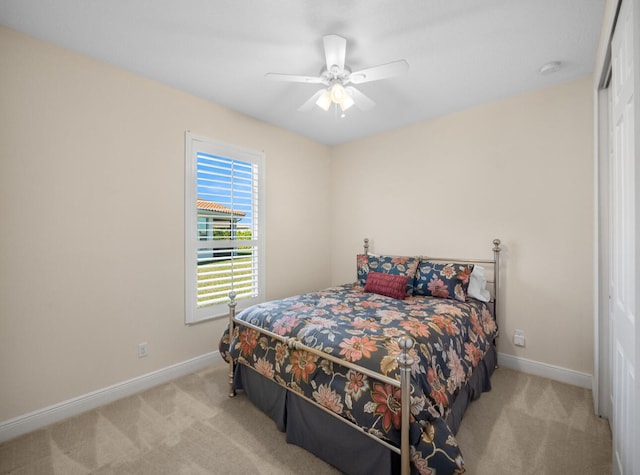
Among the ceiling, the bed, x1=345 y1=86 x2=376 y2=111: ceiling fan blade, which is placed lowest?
the bed

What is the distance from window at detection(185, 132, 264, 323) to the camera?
287cm

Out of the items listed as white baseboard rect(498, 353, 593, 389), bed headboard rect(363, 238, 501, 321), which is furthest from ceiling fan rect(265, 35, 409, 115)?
white baseboard rect(498, 353, 593, 389)

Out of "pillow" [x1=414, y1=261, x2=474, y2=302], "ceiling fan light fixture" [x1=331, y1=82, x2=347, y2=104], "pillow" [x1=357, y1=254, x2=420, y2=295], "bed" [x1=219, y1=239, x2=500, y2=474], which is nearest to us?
"bed" [x1=219, y1=239, x2=500, y2=474]

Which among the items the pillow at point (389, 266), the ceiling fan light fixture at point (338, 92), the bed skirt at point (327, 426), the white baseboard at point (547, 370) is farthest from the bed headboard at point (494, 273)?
the ceiling fan light fixture at point (338, 92)

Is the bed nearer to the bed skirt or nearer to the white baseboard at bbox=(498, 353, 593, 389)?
the bed skirt

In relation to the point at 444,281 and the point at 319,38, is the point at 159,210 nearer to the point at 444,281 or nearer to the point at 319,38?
the point at 319,38

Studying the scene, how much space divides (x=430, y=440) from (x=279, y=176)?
3.07m

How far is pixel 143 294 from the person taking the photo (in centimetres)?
257

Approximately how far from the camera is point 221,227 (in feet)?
10.1

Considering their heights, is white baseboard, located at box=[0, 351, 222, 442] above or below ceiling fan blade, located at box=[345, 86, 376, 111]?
below

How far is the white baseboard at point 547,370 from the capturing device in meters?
2.53

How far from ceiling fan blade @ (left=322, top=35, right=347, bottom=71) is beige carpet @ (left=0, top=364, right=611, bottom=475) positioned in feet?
8.41

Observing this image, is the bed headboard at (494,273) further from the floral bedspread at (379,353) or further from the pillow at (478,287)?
the floral bedspread at (379,353)

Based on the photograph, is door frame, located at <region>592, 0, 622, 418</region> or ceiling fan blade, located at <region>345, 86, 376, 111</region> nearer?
door frame, located at <region>592, 0, 622, 418</region>
